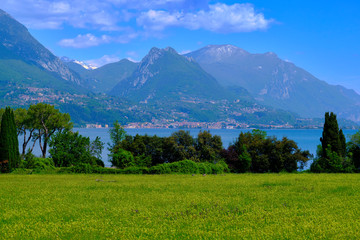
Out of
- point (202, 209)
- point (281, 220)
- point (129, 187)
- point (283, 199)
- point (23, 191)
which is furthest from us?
point (129, 187)

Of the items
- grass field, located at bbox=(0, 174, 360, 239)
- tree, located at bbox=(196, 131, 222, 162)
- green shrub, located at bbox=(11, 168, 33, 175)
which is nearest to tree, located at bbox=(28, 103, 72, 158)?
green shrub, located at bbox=(11, 168, 33, 175)

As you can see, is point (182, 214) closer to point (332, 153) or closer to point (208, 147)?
point (208, 147)

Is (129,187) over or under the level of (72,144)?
under

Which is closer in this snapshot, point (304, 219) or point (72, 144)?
point (304, 219)

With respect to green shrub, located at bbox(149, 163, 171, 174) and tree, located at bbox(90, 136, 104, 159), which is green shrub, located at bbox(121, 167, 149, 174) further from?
tree, located at bbox(90, 136, 104, 159)

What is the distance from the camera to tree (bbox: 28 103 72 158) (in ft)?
196

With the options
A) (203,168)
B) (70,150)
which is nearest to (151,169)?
(203,168)

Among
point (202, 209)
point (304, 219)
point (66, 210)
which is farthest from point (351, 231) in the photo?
point (66, 210)

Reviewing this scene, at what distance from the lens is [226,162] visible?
4712 centimetres

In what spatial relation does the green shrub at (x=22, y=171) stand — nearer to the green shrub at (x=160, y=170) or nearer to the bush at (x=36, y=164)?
the bush at (x=36, y=164)

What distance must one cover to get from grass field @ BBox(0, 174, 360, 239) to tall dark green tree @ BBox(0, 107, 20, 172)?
739 inches

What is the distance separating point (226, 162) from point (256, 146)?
464 cm

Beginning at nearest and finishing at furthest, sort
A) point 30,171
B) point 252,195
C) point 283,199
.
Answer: point 283,199
point 252,195
point 30,171

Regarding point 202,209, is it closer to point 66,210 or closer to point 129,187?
point 66,210
